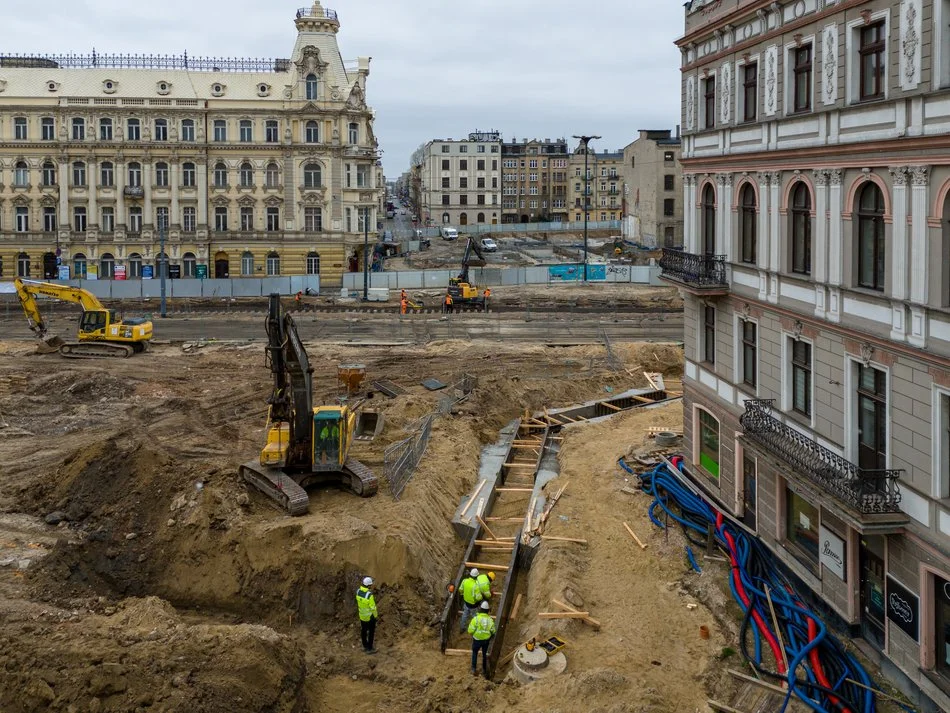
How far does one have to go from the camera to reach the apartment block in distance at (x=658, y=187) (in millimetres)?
97062

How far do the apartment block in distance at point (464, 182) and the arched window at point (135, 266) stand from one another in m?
69.4

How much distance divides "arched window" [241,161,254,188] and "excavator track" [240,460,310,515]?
165ft

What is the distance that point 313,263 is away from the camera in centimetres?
7412

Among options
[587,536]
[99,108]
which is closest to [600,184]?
[99,108]

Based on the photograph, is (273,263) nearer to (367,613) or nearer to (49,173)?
(49,173)

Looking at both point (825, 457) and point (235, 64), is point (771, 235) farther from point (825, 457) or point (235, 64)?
point (235, 64)

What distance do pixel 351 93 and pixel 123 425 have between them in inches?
1734

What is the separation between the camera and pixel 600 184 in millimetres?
137375

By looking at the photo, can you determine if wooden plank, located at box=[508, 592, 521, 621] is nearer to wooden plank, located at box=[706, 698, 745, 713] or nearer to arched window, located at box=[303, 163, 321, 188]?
wooden plank, located at box=[706, 698, 745, 713]

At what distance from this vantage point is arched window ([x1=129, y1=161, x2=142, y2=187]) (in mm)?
72500

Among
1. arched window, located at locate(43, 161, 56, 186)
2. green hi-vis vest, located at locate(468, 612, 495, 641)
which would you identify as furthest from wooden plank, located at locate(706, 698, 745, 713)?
arched window, located at locate(43, 161, 56, 186)

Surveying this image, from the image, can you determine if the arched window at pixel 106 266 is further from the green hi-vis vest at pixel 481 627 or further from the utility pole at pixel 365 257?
the green hi-vis vest at pixel 481 627

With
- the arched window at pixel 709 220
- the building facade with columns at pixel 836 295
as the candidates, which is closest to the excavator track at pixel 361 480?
the building facade with columns at pixel 836 295

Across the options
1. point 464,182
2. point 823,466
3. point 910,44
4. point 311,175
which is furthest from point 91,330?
point 464,182
